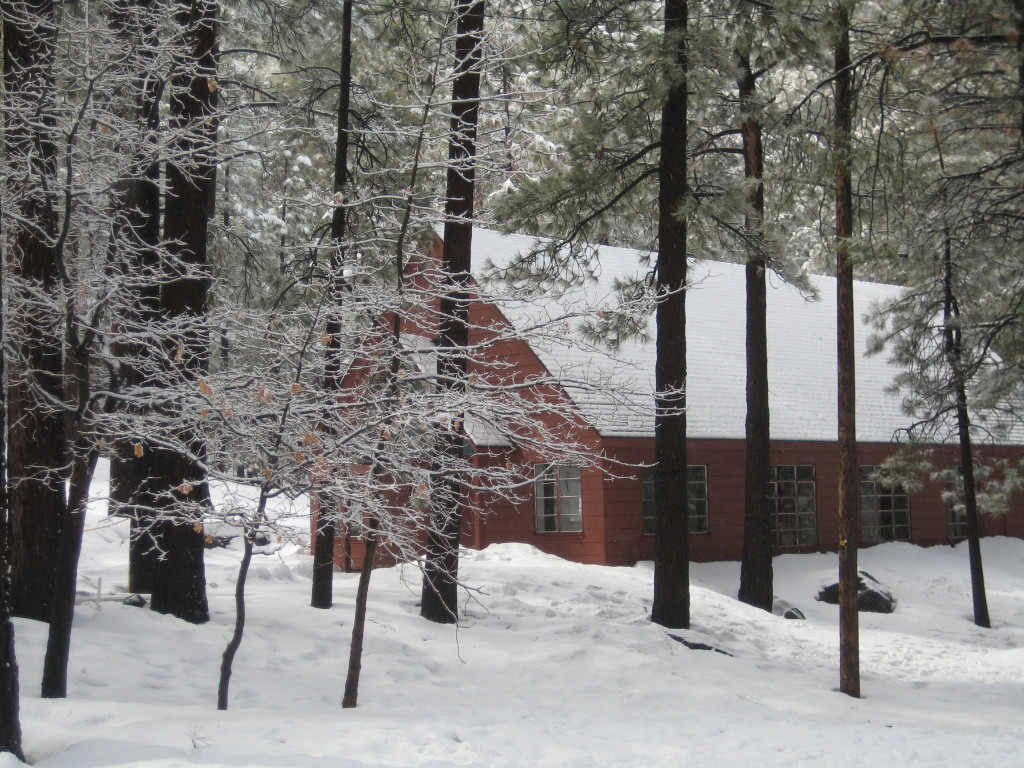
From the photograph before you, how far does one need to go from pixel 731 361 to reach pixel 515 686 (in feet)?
43.6

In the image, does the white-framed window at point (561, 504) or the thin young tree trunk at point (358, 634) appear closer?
the thin young tree trunk at point (358, 634)

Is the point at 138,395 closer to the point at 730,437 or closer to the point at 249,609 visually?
the point at 249,609

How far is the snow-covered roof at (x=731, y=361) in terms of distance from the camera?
18625 millimetres

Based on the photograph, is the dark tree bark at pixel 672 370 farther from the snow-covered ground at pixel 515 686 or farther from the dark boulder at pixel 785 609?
the dark boulder at pixel 785 609

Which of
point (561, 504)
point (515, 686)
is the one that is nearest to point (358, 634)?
point (515, 686)

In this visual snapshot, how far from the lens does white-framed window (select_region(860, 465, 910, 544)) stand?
71.7 feet

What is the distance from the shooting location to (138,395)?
8203 mm

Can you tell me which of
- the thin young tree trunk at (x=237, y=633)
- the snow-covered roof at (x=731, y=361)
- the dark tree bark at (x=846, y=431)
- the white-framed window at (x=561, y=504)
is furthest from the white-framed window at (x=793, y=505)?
the thin young tree trunk at (x=237, y=633)

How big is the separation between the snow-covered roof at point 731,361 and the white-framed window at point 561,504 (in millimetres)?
1518

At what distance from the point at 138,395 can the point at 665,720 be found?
5.69 meters

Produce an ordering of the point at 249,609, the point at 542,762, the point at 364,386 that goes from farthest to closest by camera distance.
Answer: the point at 249,609 → the point at 364,386 → the point at 542,762

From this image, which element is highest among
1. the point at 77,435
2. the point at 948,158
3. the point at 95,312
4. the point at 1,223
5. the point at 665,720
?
the point at 948,158

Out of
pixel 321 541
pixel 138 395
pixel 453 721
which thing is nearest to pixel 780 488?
pixel 321 541

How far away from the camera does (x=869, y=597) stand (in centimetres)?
1775
